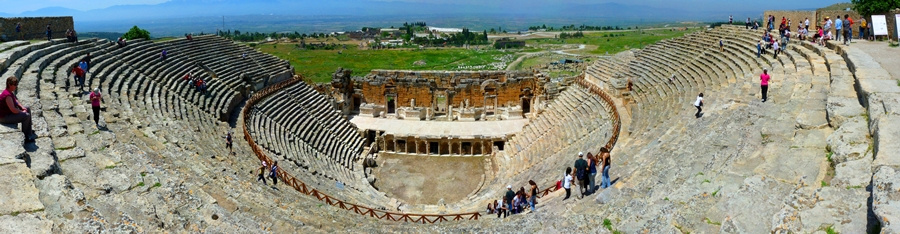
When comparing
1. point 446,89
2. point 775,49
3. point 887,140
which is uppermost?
point 775,49

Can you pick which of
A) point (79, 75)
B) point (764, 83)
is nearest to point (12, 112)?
point (79, 75)

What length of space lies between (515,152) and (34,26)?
23478mm

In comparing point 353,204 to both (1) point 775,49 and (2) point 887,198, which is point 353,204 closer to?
(2) point 887,198

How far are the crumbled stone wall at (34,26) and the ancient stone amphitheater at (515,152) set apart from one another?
15.1 feet

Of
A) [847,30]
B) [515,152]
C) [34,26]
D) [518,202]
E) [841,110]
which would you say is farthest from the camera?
[34,26]

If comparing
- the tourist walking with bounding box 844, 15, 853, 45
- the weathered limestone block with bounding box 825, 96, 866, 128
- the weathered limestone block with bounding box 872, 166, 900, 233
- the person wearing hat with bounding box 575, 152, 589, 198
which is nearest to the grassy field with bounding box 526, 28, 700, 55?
the tourist walking with bounding box 844, 15, 853, 45

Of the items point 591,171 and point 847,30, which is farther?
point 847,30

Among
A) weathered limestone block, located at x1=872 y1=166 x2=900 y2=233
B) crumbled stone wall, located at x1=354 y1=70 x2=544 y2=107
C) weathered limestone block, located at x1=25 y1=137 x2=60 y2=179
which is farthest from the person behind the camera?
crumbled stone wall, located at x1=354 y1=70 x2=544 y2=107

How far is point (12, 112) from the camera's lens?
8.41 m

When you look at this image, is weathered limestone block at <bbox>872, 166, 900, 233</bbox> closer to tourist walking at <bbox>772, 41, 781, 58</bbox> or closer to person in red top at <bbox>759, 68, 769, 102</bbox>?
person in red top at <bbox>759, 68, 769, 102</bbox>

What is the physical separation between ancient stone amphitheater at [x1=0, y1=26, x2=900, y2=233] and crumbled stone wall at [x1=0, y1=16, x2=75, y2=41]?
15.1 ft

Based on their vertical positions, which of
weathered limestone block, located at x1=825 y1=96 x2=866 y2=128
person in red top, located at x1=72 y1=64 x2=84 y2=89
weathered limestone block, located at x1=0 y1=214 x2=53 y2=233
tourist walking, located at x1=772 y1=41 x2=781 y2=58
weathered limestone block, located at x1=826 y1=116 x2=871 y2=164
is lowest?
weathered limestone block, located at x1=0 y1=214 x2=53 y2=233

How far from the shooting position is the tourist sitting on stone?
8289mm

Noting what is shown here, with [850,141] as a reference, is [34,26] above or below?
above
